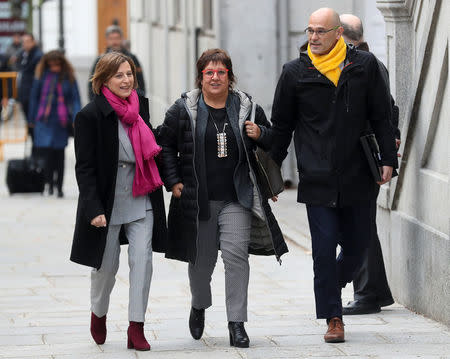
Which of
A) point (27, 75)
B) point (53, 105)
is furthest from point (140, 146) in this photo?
point (27, 75)

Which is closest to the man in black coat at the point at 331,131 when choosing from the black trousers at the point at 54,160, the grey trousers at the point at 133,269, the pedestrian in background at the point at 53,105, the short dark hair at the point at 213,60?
the short dark hair at the point at 213,60

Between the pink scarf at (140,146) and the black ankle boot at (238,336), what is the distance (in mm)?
834

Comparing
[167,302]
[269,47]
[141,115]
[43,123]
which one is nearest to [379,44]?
[269,47]

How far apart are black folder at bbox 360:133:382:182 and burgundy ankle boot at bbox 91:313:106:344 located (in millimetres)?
1641

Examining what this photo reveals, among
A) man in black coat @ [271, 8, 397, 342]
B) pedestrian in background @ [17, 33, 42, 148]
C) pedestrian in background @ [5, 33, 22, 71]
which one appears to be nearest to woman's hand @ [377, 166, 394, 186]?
man in black coat @ [271, 8, 397, 342]

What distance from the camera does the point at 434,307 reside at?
25.5ft

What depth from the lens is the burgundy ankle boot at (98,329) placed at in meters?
7.20

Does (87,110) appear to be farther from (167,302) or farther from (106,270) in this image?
(167,302)

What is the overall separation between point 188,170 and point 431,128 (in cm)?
163

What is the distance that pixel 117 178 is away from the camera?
7.06 m

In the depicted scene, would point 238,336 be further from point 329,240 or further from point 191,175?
point 191,175

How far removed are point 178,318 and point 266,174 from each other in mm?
1556

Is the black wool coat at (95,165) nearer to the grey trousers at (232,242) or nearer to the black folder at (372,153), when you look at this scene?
the grey trousers at (232,242)

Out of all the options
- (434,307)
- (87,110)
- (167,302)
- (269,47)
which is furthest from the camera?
(269,47)
